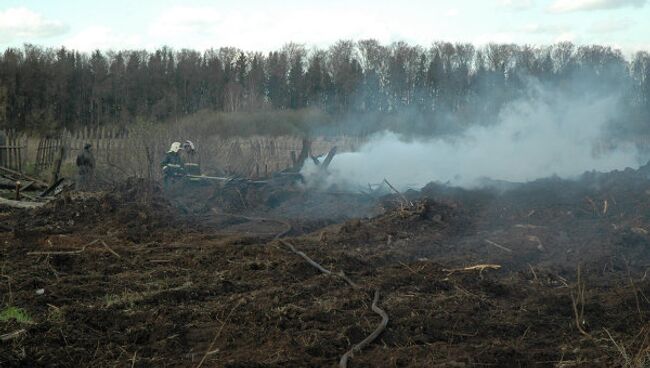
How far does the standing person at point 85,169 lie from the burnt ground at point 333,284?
4.77 meters

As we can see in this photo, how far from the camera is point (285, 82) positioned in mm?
48781

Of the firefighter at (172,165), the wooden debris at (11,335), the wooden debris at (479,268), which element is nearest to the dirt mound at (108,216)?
the firefighter at (172,165)

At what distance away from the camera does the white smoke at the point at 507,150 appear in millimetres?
23500

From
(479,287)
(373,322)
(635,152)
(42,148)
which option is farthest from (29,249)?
(635,152)

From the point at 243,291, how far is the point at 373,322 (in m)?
2.13

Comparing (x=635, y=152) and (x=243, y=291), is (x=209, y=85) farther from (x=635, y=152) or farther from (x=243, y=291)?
(x=243, y=291)

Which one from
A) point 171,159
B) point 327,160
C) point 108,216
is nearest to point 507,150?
point 327,160

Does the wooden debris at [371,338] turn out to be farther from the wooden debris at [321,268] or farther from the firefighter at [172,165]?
the firefighter at [172,165]

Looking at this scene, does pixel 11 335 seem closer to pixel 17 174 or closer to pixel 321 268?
pixel 321 268

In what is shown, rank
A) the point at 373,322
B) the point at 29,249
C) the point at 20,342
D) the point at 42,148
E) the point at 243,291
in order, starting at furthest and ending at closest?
the point at 42,148 → the point at 29,249 → the point at 243,291 → the point at 373,322 → the point at 20,342

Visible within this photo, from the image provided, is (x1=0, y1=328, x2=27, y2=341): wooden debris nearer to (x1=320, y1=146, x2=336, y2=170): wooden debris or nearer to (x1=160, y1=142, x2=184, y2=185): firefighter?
(x1=160, y1=142, x2=184, y2=185): firefighter

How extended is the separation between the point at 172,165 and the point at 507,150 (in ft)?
39.2

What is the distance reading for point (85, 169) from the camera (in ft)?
70.8

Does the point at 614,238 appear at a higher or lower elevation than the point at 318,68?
lower
